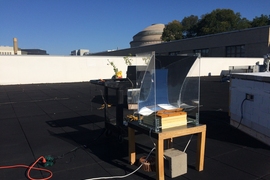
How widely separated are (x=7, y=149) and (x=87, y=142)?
4.31ft

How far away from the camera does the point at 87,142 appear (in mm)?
4184

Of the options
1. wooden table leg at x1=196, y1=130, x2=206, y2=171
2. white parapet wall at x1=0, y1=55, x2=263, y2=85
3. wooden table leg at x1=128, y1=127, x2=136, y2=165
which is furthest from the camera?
white parapet wall at x1=0, y1=55, x2=263, y2=85

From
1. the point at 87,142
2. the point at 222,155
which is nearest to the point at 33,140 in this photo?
the point at 87,142

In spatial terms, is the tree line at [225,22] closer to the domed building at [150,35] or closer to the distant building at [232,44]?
the distant building at [232,44]

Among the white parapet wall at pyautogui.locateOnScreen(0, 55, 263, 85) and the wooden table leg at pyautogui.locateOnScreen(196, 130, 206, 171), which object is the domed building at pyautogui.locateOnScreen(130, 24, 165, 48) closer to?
the white parapet wall at pyautogui.locateOnScreen(0, 55, 263, 85)

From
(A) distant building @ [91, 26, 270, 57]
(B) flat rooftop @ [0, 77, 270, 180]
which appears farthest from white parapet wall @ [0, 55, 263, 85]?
(B) flat rooftop @ [0, 77, 270, 180]

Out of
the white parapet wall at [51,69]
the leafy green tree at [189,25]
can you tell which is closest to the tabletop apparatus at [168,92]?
the white parapet wall at [51,69]

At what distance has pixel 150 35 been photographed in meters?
74.0

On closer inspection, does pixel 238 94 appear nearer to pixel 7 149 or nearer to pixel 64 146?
pixel 64 146

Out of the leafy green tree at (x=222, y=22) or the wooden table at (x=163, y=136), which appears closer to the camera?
the wooden table at (x=163, y=136)

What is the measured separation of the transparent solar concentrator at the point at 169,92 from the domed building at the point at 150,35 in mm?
69422

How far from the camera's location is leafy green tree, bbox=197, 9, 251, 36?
4669 centimetres

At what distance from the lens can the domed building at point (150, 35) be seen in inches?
2847

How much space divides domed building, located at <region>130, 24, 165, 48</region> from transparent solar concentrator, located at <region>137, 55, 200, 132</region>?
228ft
